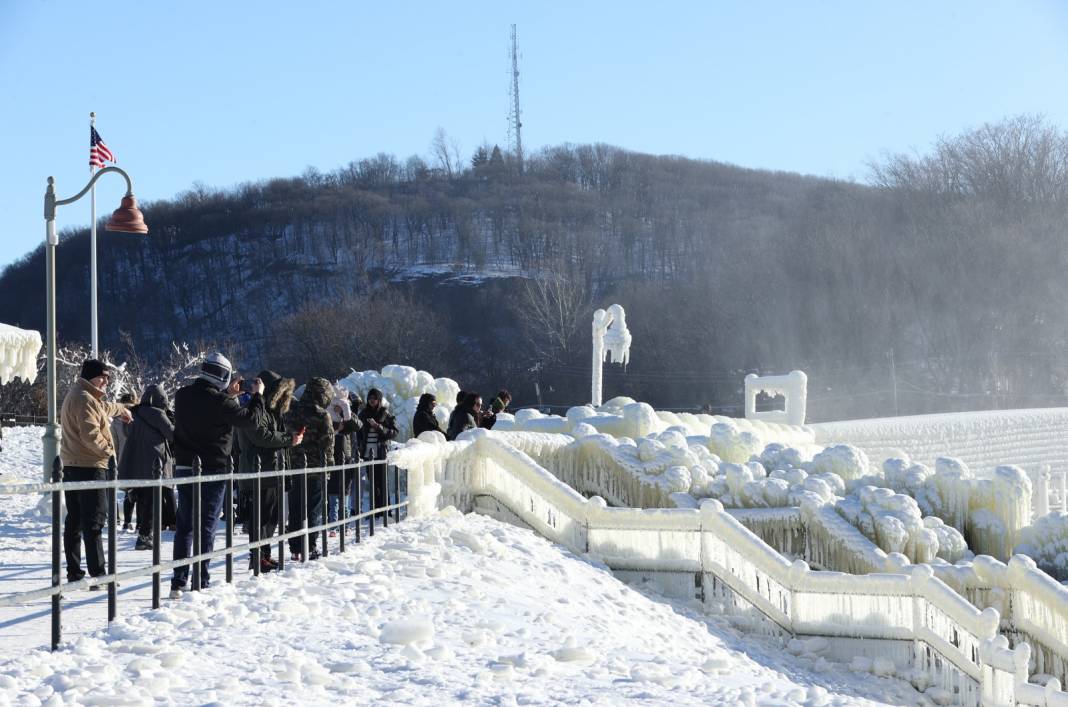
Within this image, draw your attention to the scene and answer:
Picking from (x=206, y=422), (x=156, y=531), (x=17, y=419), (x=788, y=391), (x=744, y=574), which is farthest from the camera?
(x=17, y=419)

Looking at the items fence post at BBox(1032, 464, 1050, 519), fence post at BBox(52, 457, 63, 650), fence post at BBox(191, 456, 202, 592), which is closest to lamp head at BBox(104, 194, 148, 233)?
fence post at BBox(191, 456, 202, 592)

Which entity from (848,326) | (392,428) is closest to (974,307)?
(848,326)

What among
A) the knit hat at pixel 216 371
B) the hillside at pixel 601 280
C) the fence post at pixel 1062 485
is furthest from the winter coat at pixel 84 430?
the hillside at pixel 601 280

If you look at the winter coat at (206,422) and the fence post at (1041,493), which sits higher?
the winter coat at (206,422)

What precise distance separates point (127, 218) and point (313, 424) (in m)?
5.79

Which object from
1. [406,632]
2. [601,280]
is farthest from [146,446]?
[601,280]

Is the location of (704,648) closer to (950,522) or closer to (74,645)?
(74,645)

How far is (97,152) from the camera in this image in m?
21.8

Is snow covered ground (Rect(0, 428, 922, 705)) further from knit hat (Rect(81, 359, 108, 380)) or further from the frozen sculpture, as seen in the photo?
the frozen sculpture

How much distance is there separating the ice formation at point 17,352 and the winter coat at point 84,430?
9.06 m

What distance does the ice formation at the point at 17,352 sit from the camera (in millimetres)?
16984

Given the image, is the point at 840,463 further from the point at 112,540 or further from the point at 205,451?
the point at 112,540

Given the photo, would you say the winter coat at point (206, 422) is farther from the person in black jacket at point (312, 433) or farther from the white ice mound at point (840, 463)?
the white ice mound at point (840, 463)

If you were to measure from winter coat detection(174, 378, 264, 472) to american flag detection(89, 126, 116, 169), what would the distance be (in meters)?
15.0
